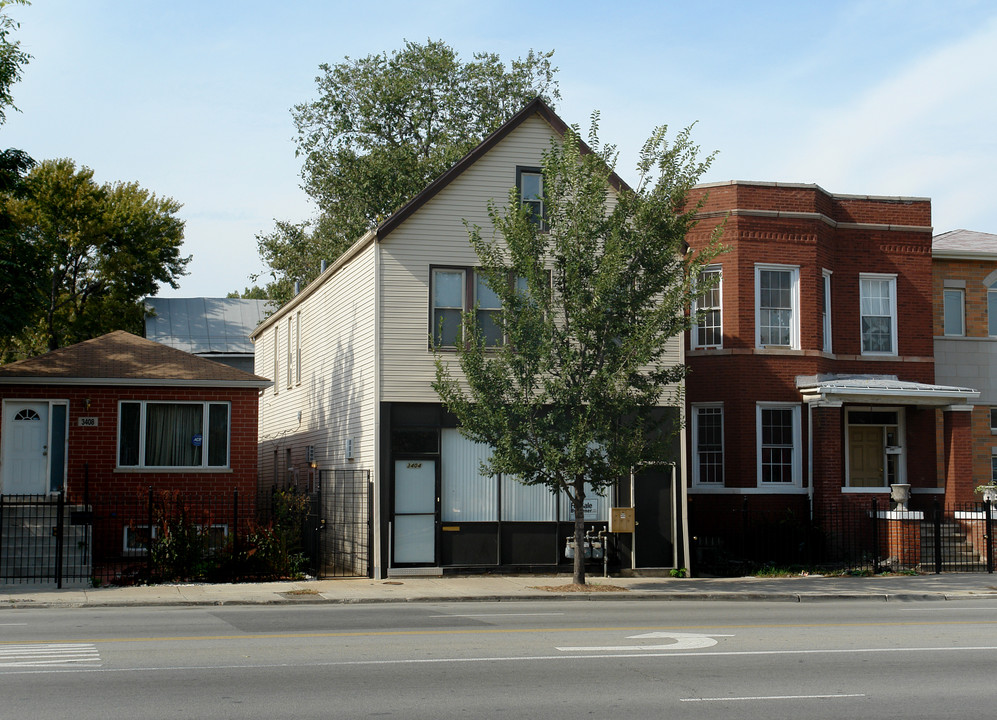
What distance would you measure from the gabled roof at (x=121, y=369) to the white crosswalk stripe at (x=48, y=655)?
12.6m

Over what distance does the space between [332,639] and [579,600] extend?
6.96 m

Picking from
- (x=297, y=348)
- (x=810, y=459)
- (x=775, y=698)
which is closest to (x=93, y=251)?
(x=297, y=348)

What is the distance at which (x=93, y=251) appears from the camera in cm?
4925

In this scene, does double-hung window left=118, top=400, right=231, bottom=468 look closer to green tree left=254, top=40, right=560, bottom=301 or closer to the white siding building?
the white siding building

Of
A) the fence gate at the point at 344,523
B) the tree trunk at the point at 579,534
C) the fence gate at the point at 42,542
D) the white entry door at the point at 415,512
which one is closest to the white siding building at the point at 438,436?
the white entry door at the point at 415,512

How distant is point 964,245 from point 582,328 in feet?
58.7

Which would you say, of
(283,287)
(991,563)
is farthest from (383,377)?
(283,287)

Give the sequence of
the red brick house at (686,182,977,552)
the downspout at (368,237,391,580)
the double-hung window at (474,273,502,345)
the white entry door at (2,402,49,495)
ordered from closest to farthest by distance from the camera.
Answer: the downspout at (368,237,391,580) → the double-hung window at (474,273,502,345) → the white entry door at (2,402,49,495) → the red brick house at (686,182,977,552)

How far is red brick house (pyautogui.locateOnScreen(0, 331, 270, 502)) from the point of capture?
23812 millimetres

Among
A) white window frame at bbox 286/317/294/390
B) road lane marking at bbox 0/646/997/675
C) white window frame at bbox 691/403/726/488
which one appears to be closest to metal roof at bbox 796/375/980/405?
white window frame at bbox 691/403/726/488

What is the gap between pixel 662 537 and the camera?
22953mm

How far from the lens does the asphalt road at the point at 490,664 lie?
359 inches

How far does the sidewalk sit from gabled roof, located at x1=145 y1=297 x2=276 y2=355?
35.9m

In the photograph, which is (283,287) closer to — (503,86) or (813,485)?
(503,86)
